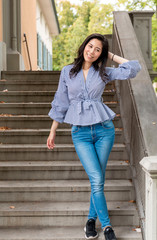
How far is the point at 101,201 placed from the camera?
322cm

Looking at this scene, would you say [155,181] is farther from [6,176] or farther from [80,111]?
[6,176]

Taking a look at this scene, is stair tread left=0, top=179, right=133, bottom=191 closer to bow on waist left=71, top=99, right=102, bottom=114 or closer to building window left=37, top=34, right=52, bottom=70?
bow on waist left=71, top=99, right=102, bottom=114

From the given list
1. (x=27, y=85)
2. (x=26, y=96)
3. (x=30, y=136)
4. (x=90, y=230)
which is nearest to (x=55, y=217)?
(x=90, y=230)

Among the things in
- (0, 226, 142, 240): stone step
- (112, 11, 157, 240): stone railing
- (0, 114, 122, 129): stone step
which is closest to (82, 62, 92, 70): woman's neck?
(112, 11, 157, 240): stone railing

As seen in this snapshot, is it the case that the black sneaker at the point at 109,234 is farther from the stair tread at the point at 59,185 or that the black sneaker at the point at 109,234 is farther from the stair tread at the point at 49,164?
the stair tread at the point at 49,164

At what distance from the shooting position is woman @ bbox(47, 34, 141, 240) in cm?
320

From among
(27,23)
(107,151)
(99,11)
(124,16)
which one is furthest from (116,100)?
(99,11)

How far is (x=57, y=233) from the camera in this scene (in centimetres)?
367

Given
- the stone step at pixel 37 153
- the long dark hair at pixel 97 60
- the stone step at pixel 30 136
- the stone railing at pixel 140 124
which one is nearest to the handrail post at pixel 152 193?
the stone railing at pixel 140 124

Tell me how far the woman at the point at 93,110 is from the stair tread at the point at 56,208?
614 mm

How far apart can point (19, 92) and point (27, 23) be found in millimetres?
8561

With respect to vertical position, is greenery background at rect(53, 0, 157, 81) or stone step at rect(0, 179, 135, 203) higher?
greenery background at rect(53, 0, 157, 81)

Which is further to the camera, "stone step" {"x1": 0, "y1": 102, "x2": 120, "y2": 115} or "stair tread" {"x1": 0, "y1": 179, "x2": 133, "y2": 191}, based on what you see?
"stone step" {"x1": 0, "y1": 102, "x2": 120, "y2": 115}

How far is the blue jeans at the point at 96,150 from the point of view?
3.21 m
